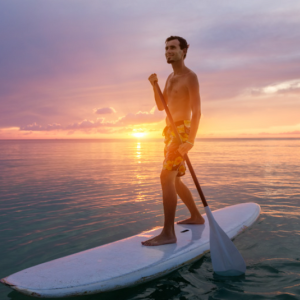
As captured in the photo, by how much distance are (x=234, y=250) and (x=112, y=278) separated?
1583 mm

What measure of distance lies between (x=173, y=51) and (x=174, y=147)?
4.40ft

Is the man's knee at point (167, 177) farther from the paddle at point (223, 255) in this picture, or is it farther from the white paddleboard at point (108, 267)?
the white paddleboard at point (108, 267)

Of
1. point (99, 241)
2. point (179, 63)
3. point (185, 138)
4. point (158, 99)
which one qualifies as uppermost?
point (179, 63)

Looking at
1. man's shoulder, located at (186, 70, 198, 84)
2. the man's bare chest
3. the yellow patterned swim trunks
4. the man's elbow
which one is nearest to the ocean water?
the yellow patterned swim trunks

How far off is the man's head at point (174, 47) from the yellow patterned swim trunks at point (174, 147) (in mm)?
911

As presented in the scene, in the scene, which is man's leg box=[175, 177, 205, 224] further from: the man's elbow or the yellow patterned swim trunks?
the man's elbow

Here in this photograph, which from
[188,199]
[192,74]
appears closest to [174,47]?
[192,74]

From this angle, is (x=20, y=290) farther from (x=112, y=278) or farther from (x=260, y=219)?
(x=260, y=219)

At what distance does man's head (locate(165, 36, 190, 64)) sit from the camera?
3941mm

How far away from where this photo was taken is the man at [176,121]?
386cm

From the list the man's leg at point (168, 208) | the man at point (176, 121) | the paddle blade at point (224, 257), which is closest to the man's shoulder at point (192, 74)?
the man at point (176, 121)

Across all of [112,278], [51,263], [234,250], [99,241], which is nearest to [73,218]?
[99,241]

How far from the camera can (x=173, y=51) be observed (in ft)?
13.0

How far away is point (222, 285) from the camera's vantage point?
3.14 metres
